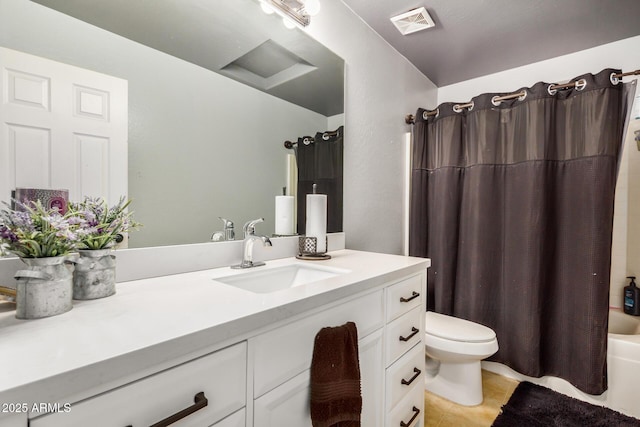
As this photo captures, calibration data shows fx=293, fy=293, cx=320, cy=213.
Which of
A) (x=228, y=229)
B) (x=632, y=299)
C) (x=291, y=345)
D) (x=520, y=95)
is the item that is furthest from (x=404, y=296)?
(x=632, y=299)

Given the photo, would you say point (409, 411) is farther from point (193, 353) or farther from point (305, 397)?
point (193, 353)

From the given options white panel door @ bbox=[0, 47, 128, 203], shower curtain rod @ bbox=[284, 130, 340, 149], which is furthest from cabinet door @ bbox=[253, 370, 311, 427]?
shower curtain rod @ bbox=[284, 130, 340, 149]

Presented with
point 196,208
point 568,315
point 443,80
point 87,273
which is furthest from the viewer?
point 443,80

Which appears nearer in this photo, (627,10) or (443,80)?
(627,10)

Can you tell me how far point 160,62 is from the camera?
1.00 m

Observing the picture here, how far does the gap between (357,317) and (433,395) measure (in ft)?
4.08

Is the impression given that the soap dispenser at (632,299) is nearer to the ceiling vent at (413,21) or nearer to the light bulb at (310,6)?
the ceiling vent at (413,21)

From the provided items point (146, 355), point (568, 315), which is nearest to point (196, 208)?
point (146, 355)

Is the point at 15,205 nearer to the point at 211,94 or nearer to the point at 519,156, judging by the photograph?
the point at 211,94

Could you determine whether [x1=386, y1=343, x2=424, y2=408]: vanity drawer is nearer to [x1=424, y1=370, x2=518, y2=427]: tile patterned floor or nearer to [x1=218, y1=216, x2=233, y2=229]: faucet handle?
[x1=424, y1=370, x2=518, y2=427]: tile patterned floor

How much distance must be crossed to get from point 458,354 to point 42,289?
1.73 m

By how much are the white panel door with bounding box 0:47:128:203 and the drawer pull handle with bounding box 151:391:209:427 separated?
2.14 feet

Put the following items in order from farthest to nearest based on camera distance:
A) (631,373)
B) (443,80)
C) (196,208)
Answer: (443,80) < (631,373) < (196,208)

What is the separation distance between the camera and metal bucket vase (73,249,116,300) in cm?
73
